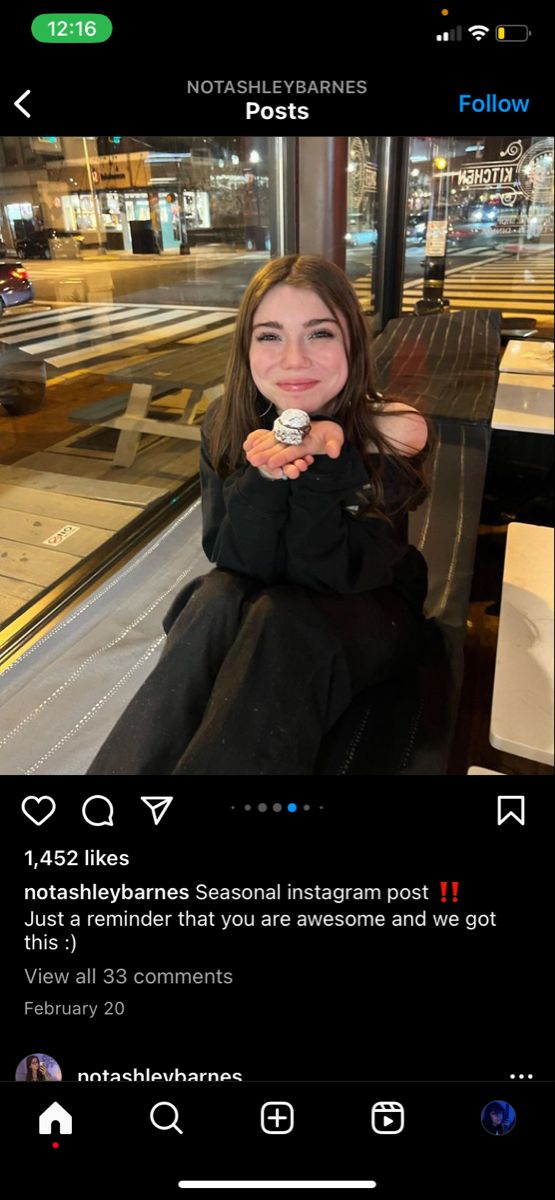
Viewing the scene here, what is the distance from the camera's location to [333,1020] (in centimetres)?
45

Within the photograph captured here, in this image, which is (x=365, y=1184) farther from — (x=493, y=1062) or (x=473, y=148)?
(x=473, y=148)

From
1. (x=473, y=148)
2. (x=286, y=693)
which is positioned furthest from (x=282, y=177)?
(x=286, y=693)

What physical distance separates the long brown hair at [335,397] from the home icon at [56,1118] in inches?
23.6

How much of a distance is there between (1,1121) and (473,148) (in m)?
0.80

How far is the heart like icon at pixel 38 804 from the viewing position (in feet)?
1.56

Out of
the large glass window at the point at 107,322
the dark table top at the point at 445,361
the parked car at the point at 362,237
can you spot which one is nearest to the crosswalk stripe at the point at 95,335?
the large glass window at the point at 107,322

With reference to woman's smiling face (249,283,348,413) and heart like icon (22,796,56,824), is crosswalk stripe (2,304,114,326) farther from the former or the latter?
heart like icon (22,796,56,824)

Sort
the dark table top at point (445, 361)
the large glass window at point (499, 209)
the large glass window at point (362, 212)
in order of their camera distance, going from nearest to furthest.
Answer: the large glass window at point (499, 209) → the dark table top at point (445, 361) → the large glass window at point (362, 212)

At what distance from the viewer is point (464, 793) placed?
457 mm

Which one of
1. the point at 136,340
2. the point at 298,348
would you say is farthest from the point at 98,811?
the point at 136,340

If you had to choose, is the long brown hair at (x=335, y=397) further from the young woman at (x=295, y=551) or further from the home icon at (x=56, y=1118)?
the home icon at (x=56, y=1118)

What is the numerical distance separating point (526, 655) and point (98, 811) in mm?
316
